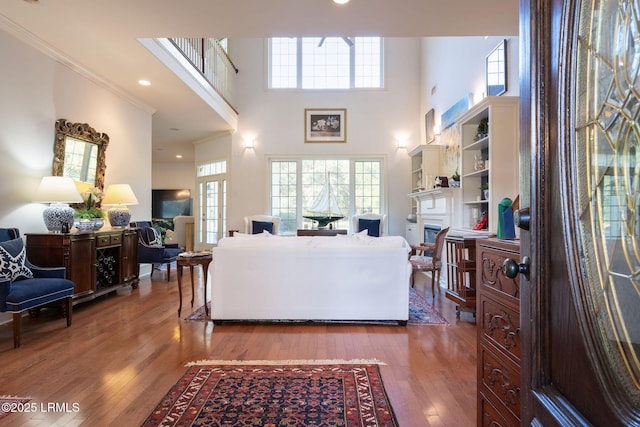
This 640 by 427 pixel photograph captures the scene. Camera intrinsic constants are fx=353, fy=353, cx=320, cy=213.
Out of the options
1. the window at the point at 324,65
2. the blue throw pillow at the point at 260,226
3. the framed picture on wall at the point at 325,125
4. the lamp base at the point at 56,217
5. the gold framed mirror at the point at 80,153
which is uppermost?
the window at the point at 324,65

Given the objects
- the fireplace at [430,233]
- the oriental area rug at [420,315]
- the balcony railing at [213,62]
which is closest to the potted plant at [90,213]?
the oriental area rug at [420,315]

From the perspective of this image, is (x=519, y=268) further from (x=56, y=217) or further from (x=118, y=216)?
(x=118, y=216)

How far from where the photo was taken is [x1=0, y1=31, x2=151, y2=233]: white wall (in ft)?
11.2

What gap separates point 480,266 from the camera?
4.86ft

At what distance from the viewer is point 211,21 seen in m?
3.36

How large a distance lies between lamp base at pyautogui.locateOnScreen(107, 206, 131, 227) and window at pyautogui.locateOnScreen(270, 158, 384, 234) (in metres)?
3.64

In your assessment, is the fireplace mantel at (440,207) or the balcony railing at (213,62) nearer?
the fireplace mantel at (440,207)

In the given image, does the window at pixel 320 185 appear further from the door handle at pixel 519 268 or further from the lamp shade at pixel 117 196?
the door handle at pixel 519 268

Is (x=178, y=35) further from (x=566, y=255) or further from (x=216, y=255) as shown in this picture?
(x=566, y=255)

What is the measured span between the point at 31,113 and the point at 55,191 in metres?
0.91

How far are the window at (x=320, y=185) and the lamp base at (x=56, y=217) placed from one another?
467 cm

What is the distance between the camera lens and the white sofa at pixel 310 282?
3309 mm

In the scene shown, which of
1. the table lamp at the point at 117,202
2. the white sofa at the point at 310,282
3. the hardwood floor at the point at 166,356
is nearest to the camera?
the hardwood floor at the point at 166,356

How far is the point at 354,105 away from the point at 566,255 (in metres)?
7.77
